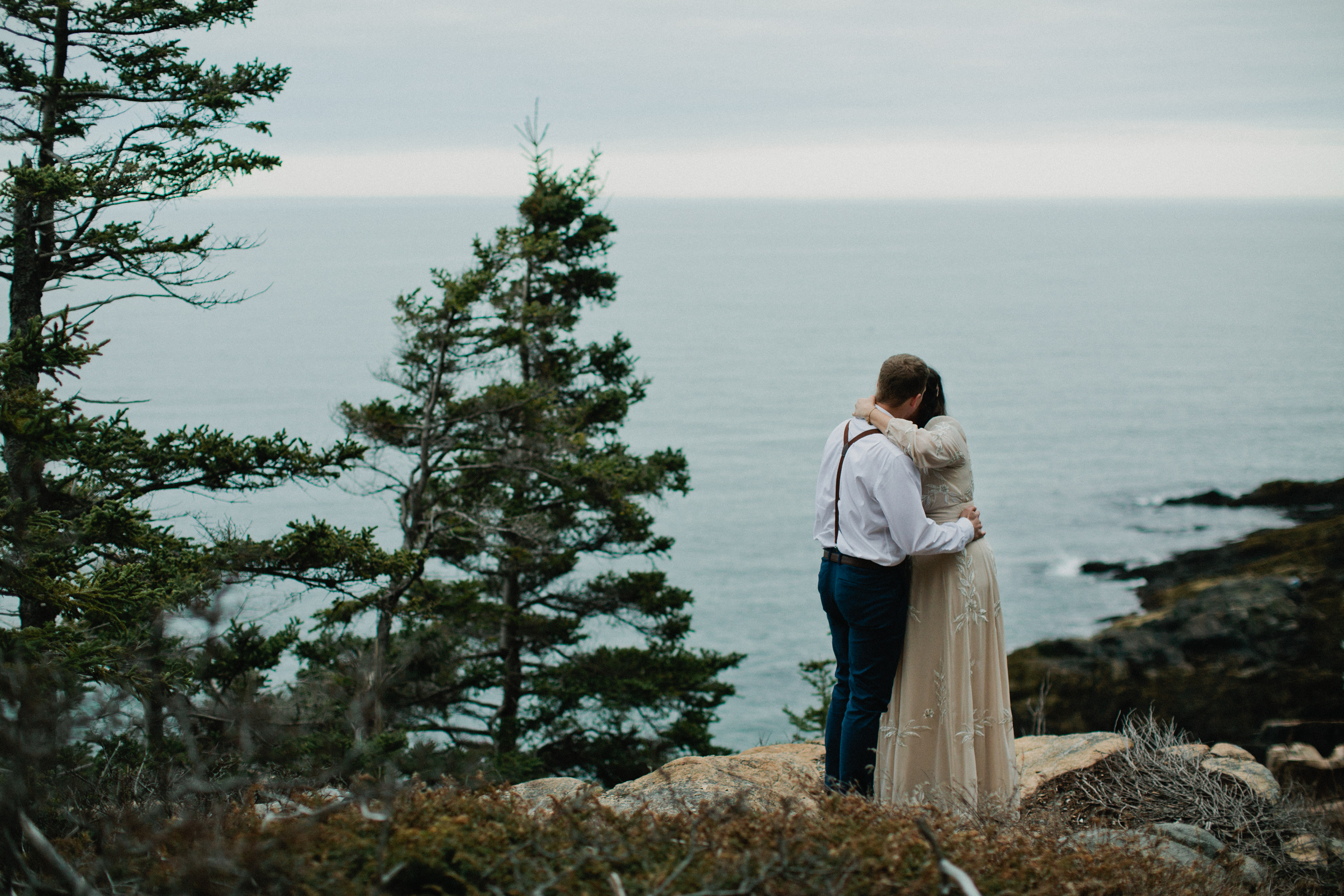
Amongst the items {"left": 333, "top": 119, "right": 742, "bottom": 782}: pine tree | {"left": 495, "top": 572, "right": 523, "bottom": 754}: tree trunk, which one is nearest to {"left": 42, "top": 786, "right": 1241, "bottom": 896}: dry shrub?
{"left": 333, "top": 119, "right": 742, "bottom": 782}: pine tree

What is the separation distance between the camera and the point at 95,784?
16.6ft

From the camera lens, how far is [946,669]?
4.45 meters

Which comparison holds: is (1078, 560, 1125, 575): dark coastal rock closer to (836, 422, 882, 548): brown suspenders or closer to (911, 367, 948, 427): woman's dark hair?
(911, 367, 948, 427): woman's dark hair

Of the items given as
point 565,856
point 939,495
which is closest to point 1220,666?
point 939,495

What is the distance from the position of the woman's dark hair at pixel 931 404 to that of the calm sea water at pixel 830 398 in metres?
5.46

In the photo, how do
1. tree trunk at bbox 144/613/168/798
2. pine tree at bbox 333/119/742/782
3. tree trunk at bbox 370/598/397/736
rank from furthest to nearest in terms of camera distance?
pine tree at bbox 333/119/742/782 → tree trunk at bbox 370/598/397/736 → tree trunk at bbox 144/613/168/798

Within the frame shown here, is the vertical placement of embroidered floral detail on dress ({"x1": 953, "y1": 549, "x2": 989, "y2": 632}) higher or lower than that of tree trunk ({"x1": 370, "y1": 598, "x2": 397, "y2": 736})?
higher

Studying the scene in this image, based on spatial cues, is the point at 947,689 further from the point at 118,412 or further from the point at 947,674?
the point at 118,412

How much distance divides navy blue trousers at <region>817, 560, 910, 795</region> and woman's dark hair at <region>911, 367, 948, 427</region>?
70cm

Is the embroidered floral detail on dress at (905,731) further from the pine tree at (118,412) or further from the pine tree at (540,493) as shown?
the pine tree at (540,493)

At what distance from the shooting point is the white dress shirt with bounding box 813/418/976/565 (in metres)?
4.17

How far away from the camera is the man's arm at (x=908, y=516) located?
13.7 feet

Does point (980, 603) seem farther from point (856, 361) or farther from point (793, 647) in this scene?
point (856, 361)

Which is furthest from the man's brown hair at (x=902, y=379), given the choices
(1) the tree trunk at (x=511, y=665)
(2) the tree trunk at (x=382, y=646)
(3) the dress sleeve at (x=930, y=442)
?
(1) the tree trunk at (x=511, y=665)
